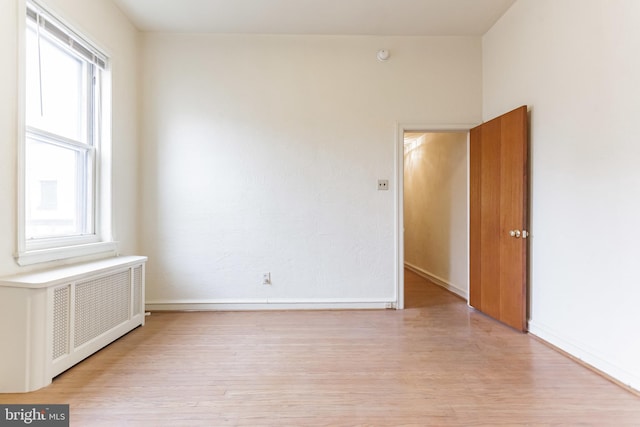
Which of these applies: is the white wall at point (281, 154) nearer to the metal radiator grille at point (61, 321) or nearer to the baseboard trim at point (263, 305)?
the baseboard trim at point (263, 305)

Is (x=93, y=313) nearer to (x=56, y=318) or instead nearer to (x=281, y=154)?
(x=56, y=318)

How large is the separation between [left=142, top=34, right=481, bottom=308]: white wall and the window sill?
1.92 ft

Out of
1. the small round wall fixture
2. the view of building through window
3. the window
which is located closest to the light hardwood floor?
the window

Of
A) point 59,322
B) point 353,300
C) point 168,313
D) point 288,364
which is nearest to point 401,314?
point 353,300

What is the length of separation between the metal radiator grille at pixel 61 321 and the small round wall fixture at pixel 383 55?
3.55 m

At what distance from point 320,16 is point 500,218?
8.84 feet

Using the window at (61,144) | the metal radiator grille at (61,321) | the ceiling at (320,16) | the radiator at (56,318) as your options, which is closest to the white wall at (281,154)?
the ceiling at (320,16)

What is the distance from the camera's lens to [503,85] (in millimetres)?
3146

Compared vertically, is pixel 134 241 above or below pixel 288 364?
above

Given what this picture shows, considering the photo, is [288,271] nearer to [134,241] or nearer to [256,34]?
[134,241]

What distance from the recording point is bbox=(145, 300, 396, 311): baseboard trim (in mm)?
3422

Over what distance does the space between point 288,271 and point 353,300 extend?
803mm

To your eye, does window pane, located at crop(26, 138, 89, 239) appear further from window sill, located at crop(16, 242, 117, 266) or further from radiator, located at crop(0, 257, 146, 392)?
radiator, located at crop(0, 257, 146, 392)

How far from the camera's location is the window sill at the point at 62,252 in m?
2.06
